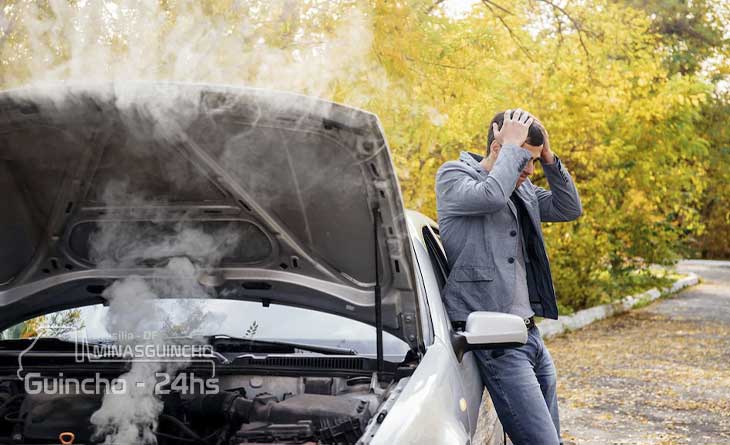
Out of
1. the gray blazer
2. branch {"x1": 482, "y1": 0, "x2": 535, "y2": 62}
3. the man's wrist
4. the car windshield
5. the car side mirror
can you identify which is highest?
branch {"x1": 482, "y1": 0, "x2": 535, "y2": 62}

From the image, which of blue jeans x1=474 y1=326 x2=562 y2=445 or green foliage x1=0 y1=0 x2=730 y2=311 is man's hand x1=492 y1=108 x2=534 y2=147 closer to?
blue jeans x1=474 y1=326 x2=562 y2=445

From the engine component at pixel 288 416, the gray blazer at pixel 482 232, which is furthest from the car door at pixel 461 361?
the engine component at pixel 288 416

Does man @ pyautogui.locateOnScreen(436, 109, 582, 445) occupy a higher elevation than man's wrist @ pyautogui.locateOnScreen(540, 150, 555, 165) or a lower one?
lower

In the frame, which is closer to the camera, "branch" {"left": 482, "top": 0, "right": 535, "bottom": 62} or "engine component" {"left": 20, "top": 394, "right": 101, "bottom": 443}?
A: "engine component" {"left": 20, "top": 394, "right": 101, "bottom": 443}

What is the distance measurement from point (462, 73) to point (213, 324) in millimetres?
4546

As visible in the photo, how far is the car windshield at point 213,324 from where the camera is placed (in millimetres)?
3408

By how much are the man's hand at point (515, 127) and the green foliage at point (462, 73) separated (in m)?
2.22

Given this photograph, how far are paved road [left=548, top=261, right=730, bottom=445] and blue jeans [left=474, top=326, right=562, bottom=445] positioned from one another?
3.28m

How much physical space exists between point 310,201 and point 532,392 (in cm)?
120

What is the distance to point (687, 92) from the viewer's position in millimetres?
13812

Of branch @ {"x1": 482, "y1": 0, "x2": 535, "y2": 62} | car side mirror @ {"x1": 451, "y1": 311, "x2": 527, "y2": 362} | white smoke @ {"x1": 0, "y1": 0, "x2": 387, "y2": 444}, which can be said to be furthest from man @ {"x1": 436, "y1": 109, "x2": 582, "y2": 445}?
branch @ {"x1": 482, "y1": 0, "x2": 535, "y2": 62}

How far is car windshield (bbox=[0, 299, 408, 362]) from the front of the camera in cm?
341

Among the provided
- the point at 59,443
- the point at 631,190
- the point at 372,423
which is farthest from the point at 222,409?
the point at 631,190

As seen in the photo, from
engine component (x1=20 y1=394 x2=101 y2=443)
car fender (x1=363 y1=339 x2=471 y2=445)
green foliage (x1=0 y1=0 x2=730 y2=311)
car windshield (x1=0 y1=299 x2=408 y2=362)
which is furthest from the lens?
green foliage (x1=0 y1=0 x2=730 y2=311)
